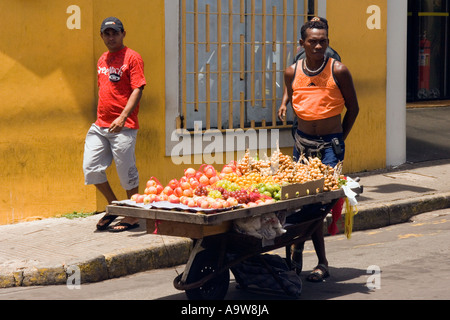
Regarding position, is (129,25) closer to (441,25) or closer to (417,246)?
(417,246)

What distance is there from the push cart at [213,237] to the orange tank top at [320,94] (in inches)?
32.2

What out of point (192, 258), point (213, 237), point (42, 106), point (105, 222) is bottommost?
point (105, 222)

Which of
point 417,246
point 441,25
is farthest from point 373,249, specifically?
point 441,25

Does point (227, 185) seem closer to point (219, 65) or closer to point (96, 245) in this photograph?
point (96, 245)

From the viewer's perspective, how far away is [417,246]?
8297 mm

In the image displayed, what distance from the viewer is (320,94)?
7238mm

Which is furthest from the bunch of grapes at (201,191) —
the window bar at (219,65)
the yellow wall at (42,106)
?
the window bar at (219,65)

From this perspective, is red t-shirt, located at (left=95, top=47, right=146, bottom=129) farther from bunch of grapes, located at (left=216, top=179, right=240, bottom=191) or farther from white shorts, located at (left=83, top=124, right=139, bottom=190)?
bunch of grapes, located at (left=216, top=179, right=240, bottom=191)

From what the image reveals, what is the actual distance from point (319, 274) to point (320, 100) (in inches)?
55.1

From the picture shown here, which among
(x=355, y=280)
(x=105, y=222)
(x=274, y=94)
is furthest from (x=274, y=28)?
(x=355, y=280)

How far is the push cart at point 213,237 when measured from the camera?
5.98m

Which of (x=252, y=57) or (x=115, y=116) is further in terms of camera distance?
(x=252, y=57)

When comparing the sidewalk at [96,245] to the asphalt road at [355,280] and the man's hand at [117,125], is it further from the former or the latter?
the man's hand at [117,125]
